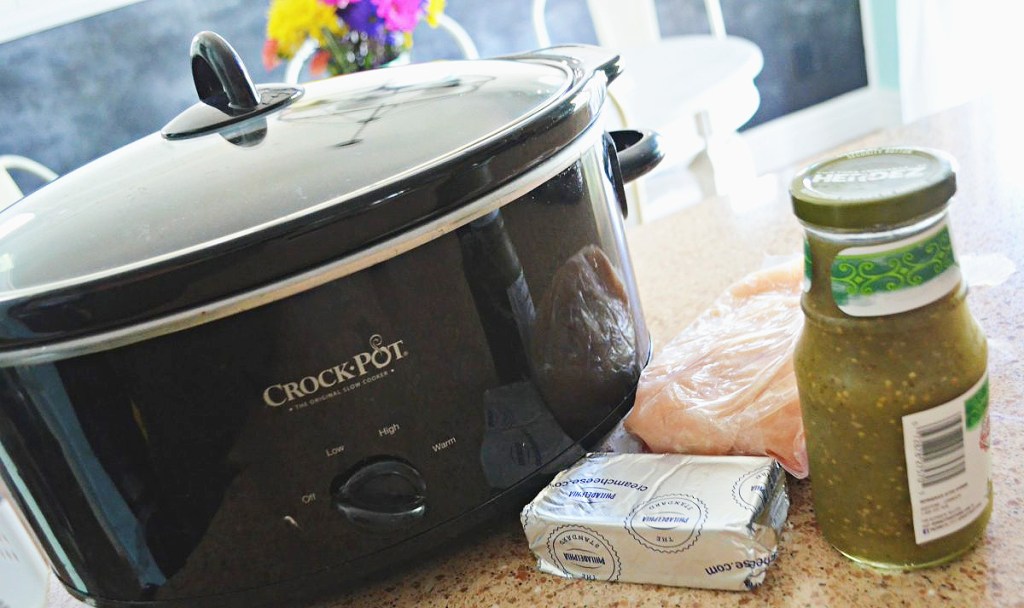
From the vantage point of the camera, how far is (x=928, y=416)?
449 millimetres

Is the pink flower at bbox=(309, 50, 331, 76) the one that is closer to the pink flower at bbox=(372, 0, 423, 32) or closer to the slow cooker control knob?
the pink flower at bbox=(372, 0, 423, 32)

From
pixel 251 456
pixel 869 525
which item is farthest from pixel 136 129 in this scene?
pixel 869 525

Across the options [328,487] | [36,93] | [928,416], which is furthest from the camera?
[36,93]

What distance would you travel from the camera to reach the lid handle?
0.66 m

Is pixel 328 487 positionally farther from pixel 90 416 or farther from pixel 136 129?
pixel 136 129

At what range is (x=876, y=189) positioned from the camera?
0.42 meters

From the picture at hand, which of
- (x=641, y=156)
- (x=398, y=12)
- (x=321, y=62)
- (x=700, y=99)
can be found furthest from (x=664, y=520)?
(x=700, y=99)

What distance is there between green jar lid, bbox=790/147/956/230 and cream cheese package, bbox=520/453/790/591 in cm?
18

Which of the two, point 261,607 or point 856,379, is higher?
point 856,379

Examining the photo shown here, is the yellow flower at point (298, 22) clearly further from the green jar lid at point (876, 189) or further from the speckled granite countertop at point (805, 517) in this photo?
the green jar lid at point (876, 189)

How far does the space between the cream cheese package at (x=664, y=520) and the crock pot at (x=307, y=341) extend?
43 millimetres

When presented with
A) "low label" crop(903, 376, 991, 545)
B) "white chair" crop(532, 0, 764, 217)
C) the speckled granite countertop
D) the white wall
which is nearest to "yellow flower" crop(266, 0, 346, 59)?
"white chair" crop(532, 0, 764, 217)

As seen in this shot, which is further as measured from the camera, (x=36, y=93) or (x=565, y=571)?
(x=36, y=93)

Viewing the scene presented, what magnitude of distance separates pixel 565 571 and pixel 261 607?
0.20 meters
